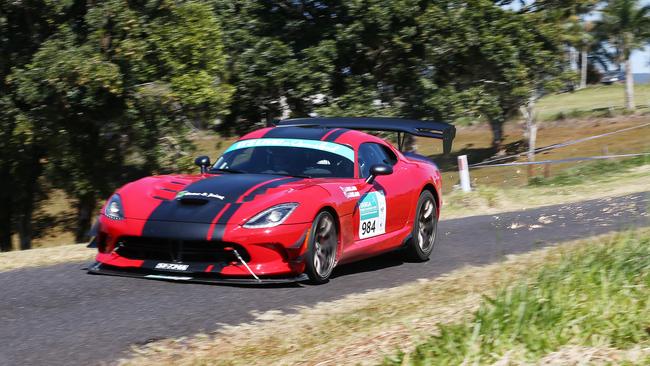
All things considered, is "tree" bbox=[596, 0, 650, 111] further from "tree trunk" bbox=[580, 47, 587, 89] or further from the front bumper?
the front bumper

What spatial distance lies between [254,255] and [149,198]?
1079 mm

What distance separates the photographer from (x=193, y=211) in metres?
8.13

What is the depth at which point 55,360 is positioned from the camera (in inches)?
223

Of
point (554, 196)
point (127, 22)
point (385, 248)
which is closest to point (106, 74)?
point (127, 22)

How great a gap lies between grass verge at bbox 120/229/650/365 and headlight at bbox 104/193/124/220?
71.9 inches

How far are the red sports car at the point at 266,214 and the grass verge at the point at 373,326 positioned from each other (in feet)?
2.23

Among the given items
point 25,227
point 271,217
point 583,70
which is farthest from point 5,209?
point 583,70

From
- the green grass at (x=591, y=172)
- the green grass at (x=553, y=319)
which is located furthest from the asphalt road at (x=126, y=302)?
the green grass at (x=591, y=172)

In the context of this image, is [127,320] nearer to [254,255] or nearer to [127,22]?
[254,255]

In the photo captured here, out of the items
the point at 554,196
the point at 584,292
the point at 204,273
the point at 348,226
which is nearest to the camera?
the point at 584,292

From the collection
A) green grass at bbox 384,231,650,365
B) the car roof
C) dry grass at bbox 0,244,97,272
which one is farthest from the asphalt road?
the car roof

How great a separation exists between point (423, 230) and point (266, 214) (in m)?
2.92

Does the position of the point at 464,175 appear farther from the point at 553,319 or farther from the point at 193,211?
the point at 553,319

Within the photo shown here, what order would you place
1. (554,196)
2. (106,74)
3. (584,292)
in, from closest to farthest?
(584,292) < (554,196) < (106,74)
